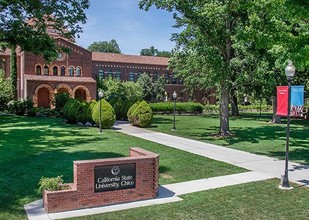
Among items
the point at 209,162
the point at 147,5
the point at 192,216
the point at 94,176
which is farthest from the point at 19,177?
the point at 147,5

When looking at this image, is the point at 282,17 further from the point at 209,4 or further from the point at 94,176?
the point at 94,176

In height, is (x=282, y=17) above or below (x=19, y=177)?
above

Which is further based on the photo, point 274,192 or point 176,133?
point 176,133

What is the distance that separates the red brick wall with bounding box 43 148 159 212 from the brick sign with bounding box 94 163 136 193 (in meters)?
0.08

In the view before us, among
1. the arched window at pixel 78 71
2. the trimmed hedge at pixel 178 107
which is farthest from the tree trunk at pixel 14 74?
the trimmed hedge at pixel 178 107

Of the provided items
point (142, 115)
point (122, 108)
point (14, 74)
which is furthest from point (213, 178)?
point (14, 74)

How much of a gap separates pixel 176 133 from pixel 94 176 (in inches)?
595

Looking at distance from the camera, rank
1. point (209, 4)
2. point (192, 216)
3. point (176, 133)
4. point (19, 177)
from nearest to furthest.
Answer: point (192, 216)
point (19, 177)
point (209, 4)
point (176, 133)

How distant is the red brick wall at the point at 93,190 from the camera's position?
7.72 meters

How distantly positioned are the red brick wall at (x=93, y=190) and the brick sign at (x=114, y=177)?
8 centimetres

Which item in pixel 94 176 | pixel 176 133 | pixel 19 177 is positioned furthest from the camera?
pixel 176 133

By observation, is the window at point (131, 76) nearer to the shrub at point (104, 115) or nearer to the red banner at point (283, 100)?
the shrub at point (104, 115)

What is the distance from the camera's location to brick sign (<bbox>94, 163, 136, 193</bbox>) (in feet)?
26.7

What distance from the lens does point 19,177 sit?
1038 cm
